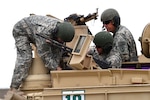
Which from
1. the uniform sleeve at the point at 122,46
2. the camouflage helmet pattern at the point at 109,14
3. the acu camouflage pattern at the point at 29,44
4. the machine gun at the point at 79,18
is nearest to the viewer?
the acu camouflage pattern at the point at 29,44

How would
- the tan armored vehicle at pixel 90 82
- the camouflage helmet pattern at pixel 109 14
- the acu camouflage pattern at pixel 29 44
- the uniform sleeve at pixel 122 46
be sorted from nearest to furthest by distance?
the tan armored vehicle at pixel 90 82 → the acu camouflage pattern at pixel 29 44 → the uniform sleeve at pixel 122 46 → the camouflage helmet pattern at pixel 109 14

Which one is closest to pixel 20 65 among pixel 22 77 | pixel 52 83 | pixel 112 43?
pixel 22 77

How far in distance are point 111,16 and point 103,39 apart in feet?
2.69

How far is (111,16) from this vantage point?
26.3 feet

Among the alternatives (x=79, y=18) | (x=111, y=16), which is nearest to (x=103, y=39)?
(x=111, y=16)

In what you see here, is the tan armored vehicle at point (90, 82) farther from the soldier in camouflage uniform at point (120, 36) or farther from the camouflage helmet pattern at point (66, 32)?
the soldier in camouflage uniform at point (120, 36)

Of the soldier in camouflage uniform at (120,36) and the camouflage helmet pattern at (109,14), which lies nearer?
the soldier in camouflage uniform at (120,36)

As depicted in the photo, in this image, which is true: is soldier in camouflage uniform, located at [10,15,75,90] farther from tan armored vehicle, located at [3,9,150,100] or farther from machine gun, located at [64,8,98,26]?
machine gun, located at [64,8,98,26]

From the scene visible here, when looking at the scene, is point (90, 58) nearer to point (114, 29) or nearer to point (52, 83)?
point (52, 83)

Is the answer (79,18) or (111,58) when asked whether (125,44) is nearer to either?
(111,58)

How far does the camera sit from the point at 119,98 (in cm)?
637

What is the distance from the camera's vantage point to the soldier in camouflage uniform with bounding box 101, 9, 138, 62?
7656mm

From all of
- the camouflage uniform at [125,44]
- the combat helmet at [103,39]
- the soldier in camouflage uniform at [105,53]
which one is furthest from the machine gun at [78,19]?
the combat helmet at [103,39]

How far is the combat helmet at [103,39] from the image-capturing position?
7.29 metres
